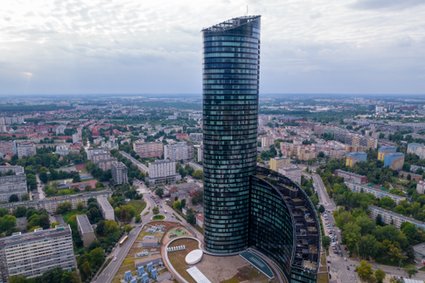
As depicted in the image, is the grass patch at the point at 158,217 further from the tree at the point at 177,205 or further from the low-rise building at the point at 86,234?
the low-rise building at the point at 86,234

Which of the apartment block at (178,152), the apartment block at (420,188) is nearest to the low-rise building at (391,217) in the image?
the apartment block at (420,188)

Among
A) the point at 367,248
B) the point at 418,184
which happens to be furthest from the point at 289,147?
the point at 367,248

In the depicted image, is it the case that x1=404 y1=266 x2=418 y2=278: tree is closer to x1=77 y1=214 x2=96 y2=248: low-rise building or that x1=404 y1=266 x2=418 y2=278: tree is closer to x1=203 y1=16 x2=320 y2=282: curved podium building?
x1=203 y1=16 x2=320 y2=282: curved podium building

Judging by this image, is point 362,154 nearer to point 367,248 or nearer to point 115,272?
point 367,248

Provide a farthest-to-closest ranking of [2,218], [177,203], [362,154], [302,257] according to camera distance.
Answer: [362,154]
[177,203]
[2,218]
[302,257]

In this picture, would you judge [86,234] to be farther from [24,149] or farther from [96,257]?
[24,149]

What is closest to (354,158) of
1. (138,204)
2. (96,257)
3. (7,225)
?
(138,204)

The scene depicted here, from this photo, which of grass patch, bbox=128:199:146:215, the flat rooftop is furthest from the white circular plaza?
grass patch, bbox=128:199:146:215
